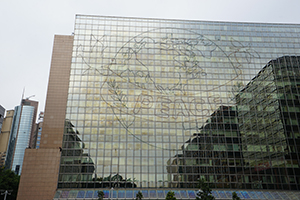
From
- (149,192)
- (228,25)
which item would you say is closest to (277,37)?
(228,25)

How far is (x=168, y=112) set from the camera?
166 feet

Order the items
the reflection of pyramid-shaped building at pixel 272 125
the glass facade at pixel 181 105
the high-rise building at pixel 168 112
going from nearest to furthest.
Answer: the high-rise building at pixel 168 112 < the glass facade at pixel 181 105 < the reflection of pyramid-shaped building at pixel 272 125

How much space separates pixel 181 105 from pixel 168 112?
3158mm

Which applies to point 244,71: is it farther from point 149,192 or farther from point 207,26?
point 149,192

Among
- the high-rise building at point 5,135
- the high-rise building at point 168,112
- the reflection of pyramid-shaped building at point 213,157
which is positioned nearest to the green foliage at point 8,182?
the high-rise building at point 168,112

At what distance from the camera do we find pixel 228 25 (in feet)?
195

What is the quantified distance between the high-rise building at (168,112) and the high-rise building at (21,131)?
13493 centimetres

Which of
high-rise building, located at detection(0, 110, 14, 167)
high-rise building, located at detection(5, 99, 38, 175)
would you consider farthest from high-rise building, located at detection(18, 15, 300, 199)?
high-rise building, located at detection(0, 110, 14, 167)

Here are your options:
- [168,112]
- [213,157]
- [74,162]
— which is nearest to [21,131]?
[74,162]

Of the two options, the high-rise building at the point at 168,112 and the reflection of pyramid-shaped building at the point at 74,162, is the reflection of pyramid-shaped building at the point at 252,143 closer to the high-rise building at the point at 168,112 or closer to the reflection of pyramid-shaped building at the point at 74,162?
the high-rise building at the point at 168,112

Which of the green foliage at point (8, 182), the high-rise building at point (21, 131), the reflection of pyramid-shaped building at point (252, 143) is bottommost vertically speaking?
the green foliage at point (8, 182)

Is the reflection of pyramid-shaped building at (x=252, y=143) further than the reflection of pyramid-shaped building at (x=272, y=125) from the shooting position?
No

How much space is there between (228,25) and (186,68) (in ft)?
52.6

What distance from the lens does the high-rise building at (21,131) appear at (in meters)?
165
